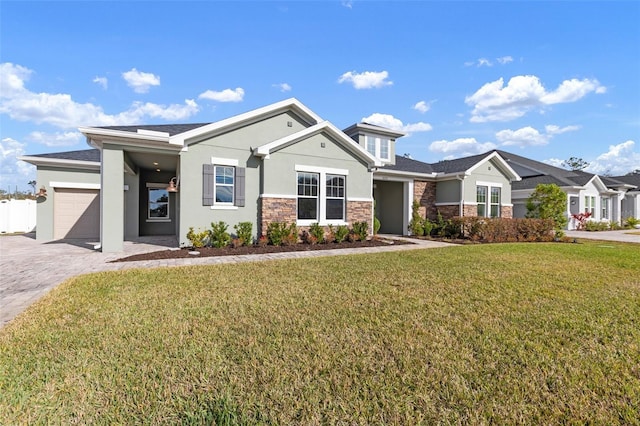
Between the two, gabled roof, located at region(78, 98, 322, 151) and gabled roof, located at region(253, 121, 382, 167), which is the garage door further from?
gabled roof, located at region(253, 121, 382, 167)

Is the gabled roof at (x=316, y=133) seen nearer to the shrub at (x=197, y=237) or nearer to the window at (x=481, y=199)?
the shrub at (x=197, y=237)

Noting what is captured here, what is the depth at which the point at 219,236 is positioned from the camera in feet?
33.1

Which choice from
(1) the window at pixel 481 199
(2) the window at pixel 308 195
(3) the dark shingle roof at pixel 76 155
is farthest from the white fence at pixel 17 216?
(1) the window at pixel 481 199

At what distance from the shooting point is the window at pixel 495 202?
17.0m

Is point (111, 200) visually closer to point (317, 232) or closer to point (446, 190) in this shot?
point (317, 232)

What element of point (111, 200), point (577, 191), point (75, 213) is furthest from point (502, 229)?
point (75, 213)

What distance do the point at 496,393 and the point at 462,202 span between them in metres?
14.9

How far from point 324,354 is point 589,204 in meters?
29.3

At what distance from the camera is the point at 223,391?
2336 millimetres

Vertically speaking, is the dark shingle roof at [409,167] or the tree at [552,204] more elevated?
the dark shingle roof at [409,167]

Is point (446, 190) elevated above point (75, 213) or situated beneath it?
elevated above

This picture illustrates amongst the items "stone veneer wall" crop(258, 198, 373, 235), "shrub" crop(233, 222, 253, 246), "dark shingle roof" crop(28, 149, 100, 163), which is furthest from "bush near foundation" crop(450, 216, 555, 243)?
"dark shingle roof" crop(28, 149, 100, 163)

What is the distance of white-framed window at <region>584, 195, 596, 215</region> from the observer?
2269cm

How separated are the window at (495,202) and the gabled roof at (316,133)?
28.3 ft
